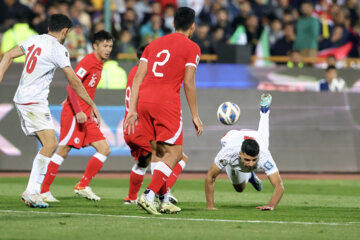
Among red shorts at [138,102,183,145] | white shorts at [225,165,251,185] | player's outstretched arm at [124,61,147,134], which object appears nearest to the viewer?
player's outstretched arm at [124,61,147,134]

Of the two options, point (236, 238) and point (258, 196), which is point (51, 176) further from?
point (236, 238)

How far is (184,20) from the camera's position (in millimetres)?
9492

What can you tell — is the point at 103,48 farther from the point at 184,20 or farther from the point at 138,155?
the point at 184,20

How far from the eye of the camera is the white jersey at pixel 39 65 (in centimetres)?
1013

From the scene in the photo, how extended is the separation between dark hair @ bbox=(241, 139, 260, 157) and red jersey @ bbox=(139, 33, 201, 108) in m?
1.10

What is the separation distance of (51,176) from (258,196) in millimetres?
3289

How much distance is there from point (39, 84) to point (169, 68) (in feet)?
5.87

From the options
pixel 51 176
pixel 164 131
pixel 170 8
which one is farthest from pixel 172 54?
pixel 170 8

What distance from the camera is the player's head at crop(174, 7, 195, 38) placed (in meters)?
9.42

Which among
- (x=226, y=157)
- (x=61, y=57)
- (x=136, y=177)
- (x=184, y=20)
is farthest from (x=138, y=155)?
(x=184, y=20)

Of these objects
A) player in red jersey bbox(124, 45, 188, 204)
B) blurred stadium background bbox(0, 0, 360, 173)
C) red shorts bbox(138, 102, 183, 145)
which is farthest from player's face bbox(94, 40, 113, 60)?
blurred stadium background bbox(0, 0, 360, 173)

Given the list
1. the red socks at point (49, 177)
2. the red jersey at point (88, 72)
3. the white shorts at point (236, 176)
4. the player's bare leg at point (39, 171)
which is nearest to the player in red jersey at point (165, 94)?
the player's bare leg at point (39, 171)

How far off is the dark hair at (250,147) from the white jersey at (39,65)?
7.70 feet

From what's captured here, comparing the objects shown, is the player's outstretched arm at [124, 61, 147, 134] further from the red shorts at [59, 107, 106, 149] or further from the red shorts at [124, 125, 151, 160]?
the red shorts at [59, 107, 106, 149]
